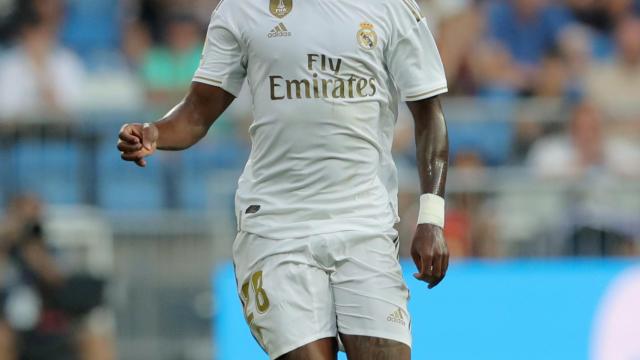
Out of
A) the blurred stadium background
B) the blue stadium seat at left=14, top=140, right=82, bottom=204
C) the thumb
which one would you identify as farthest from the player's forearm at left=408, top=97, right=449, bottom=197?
the blue stadium seat at left=14, top=140, right=82, bottom=204

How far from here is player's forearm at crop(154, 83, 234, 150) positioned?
5.45 m

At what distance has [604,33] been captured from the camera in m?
13.2

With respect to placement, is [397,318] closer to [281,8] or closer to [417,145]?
[417,145]

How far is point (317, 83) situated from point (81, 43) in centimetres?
774

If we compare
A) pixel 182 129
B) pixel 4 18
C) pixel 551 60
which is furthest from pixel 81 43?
pixel 182 129

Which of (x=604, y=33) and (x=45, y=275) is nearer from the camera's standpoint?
(x=45, y=275)

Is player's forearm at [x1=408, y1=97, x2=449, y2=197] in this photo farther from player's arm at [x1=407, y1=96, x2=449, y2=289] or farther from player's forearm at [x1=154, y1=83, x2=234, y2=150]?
player's forearm at [x1=154, y1=83, x2=234, y2=150]

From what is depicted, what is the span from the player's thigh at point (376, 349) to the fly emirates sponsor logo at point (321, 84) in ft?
3.05

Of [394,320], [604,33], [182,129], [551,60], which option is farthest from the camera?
[604,33]

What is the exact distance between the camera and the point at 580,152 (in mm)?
10703

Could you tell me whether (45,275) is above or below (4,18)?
below

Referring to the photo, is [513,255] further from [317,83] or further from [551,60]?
[317,83]

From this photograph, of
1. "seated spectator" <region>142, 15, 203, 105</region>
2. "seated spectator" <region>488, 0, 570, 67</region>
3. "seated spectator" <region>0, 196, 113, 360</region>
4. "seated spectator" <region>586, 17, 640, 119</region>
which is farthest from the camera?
"seated spectator" <region>488, 0, 570, 67</region>

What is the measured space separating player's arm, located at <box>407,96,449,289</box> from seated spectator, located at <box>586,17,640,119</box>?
679 centimetres
